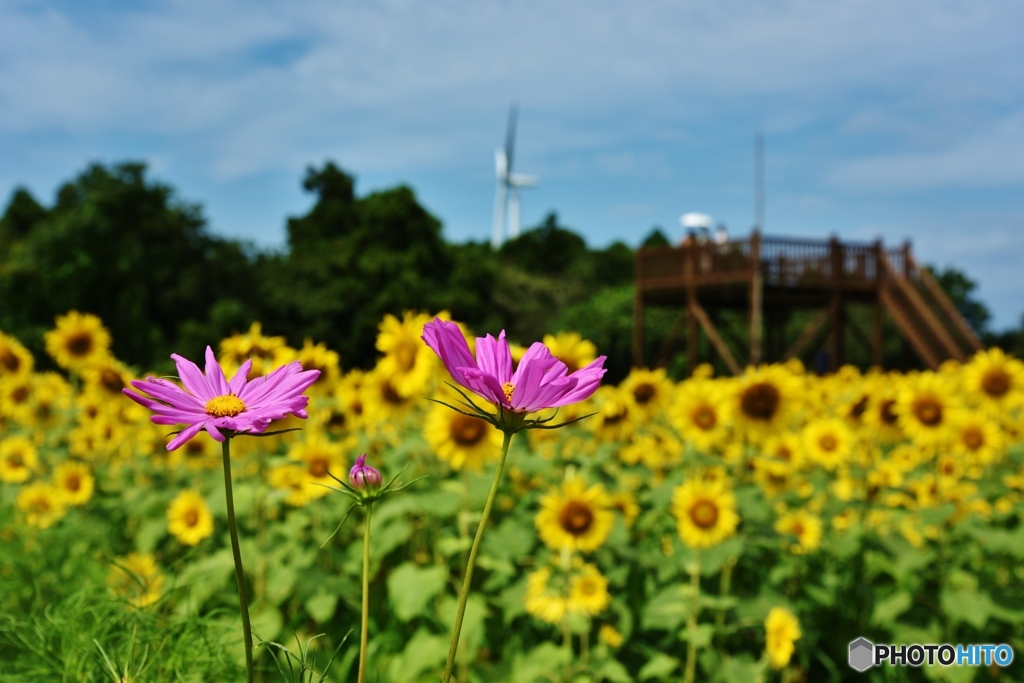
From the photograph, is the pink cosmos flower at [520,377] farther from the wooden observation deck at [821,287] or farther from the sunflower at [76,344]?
the wooden observation deck at [821,287]

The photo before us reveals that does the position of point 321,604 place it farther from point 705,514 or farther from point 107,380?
point 107,380

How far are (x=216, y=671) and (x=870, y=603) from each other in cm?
268

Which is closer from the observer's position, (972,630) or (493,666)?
(493,666)

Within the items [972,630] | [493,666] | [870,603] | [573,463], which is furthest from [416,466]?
[972,630]

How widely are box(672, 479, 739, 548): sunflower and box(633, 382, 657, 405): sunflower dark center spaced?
863 millimetres

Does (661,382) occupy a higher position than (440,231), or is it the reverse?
(440,231)

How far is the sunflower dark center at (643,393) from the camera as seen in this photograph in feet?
12.2

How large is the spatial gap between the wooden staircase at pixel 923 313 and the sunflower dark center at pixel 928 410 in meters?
10.0

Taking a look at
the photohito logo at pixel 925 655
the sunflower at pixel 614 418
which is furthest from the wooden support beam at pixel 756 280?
the photohito logo at pixel 925 655

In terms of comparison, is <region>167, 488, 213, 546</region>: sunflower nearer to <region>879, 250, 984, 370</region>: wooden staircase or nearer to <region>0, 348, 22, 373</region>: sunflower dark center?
<region>0, 348, 22, 373</region>: sunflower dark center

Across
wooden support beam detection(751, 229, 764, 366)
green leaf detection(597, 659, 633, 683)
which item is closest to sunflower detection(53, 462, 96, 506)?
green leaf detection(597, 659, 633, 683)

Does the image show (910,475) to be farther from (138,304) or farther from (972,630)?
(138,304)

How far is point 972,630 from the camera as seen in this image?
11.5ft

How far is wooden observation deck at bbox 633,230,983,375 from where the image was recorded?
44.7ft
